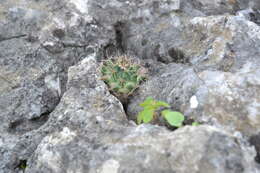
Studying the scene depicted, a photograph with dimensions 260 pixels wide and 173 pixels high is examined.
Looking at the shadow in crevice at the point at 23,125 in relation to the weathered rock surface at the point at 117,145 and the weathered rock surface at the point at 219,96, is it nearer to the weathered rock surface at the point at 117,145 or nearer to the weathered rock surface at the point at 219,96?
the weathered rock surface at the point at 117,145

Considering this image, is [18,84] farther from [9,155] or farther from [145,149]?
[145,149]

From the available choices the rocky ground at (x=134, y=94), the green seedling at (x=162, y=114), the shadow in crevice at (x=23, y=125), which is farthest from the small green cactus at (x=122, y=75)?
the shadow in crevice at (x=23, y=125)

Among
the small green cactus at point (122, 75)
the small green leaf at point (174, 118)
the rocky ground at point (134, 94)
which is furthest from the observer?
the small green cactus at point (122, 75)

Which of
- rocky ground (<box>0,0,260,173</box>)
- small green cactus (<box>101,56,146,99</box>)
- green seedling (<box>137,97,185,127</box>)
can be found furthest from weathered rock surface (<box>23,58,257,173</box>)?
small green cactus (<box>101,56,146,99</box>)

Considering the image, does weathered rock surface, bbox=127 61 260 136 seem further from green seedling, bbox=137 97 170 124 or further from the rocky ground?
green seedling, bbox=137 97 170 124

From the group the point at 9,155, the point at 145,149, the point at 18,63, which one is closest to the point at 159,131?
the point at 145,149
